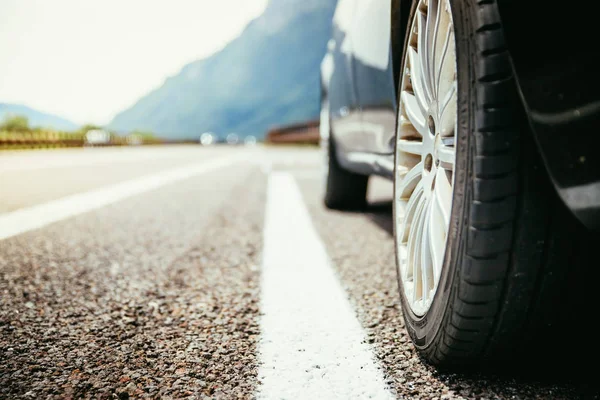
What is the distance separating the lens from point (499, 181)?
0.94 metres

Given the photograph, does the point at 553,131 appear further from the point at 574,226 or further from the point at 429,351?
the point at 429,351

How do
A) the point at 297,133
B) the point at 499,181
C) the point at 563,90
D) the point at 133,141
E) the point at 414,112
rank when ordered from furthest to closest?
1. the point at 133,141
2. the point at 297,133
3. the point at 414,112
4. the point at 499,181
5. the point at 563,90

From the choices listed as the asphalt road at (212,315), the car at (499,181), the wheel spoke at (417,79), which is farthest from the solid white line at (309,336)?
the wheel spoke at (417,79)

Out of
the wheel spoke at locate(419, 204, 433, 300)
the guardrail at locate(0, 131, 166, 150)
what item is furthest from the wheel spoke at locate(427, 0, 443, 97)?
the guardrail at locate(0, 131, 166, 150)

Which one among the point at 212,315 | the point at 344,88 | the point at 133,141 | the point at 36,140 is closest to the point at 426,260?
the point at 212,315

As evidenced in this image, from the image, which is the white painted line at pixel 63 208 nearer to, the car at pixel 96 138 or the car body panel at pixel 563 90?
the car body panel at pixel 563 90

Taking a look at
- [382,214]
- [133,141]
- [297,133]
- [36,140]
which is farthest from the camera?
[133,141]

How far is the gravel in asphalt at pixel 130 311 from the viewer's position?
45.6 inches

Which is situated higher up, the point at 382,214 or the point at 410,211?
the point at 410,211

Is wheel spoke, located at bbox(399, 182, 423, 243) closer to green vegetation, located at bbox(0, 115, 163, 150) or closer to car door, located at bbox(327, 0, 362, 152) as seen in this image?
car door, located at bbox(327, 0, 362, 152)

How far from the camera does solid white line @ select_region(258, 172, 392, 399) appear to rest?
113cm

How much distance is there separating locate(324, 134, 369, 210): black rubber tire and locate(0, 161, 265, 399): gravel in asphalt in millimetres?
941

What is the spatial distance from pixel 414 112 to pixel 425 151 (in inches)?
6.4

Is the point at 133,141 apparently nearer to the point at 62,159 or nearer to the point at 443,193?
the point at 62,159
